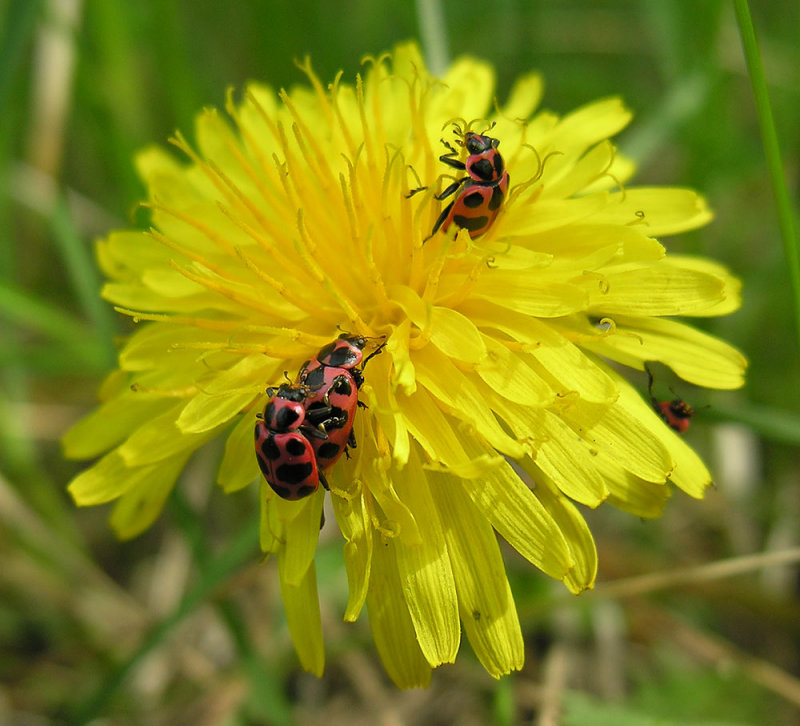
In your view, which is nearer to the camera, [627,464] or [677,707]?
[627,464]

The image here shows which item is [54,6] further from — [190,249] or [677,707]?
[677,707]

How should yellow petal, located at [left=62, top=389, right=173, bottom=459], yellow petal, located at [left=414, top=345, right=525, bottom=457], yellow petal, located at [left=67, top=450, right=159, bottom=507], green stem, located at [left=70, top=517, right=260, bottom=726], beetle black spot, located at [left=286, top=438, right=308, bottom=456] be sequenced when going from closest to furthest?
beetle black spot, located at [left=286, top=438, right=308, bottom=456], yellow petal, located at [left=414, top=345, right=525, bottom=457], yellow petal, located at [left=67, top=450, right=159, bottom=507], yellow petal, located at [left=62, top=389, right=173, bottom=459], green stem, located at [left=70, top=517, right=260, bottom=726]

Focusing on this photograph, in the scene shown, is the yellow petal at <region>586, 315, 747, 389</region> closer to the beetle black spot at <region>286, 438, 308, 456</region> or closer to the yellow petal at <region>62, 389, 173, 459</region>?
the beetle black spot at <region>286, 438, 308, 456</region>

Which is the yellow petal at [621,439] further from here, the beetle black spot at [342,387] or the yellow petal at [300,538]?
the yellow petal at [300,538]

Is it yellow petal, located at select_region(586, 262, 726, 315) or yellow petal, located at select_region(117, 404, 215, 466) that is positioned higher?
yellow petal, located at select_region(117, 404, 215, 466)

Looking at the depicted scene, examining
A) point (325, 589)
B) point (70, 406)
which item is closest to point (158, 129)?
point (70, 406)

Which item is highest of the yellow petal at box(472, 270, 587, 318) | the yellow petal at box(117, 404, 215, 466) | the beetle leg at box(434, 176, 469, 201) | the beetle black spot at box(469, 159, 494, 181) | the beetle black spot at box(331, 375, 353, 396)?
the beetle black spot at box(469, 159, 494, 181)

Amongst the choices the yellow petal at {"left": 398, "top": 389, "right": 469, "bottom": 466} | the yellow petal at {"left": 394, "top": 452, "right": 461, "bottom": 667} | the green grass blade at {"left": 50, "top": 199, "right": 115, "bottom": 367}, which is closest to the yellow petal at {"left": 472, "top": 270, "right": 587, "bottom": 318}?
the yellow petal at {"left": 398, "top": 389, "right": 469, "bottom": 466}

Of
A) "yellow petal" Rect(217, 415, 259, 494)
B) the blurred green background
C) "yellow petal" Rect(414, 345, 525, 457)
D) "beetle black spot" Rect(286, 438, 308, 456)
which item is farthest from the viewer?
the blurred green background
